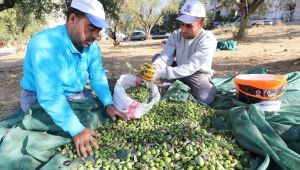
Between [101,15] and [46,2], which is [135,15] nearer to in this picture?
[46,2]

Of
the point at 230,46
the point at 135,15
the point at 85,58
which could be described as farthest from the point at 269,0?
the point at 85,58

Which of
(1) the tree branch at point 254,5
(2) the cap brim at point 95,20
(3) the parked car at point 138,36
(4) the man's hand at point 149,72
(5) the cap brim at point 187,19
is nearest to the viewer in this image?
(2) the cap brim at point 95,20

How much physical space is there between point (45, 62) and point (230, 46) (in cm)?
1335

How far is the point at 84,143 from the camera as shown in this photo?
2.88 m

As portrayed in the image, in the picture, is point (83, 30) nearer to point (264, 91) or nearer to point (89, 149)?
point (89, 149)

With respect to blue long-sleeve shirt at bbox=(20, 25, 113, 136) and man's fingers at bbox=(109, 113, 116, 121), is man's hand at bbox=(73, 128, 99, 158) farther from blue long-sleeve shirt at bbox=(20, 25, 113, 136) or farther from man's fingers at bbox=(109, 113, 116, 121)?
man's fingers at bbox=(109, 113, 116, 121)

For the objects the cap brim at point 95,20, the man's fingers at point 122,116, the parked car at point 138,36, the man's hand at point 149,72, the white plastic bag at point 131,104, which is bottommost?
the parked car at point 138,36

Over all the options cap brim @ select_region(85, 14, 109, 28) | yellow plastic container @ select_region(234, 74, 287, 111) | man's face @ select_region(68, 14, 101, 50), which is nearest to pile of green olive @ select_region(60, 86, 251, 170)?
yellow plastic container @ select_region(234, 74, 287, 111)

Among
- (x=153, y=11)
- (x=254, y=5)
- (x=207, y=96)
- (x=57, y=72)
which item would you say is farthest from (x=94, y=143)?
(x=153, y=11)

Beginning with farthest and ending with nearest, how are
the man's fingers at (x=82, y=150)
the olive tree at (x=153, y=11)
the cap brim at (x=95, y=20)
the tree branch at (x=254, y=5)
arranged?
the olive tree at (x=153, y=11), the tree branch at (x=254, y=5), the cap brim at (x=95, y=20), the man's fingers at (x=82, y=150)

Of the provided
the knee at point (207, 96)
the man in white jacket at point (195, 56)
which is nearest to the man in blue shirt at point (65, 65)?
the man in white jacket at point (195, 56)

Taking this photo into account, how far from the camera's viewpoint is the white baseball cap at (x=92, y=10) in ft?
9.65

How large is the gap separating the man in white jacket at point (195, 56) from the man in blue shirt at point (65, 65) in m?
1.14

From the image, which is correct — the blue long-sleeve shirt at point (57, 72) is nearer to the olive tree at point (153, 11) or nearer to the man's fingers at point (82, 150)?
the man's fingers at point (82, 150)
